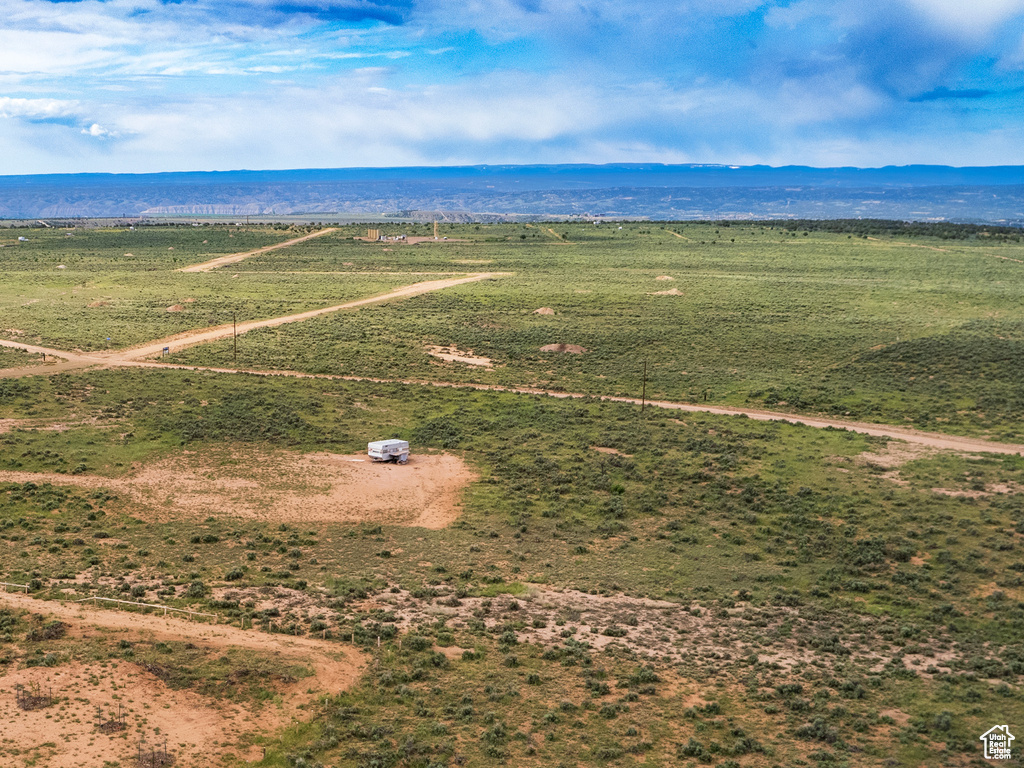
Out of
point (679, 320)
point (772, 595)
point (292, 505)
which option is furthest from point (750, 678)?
point (679, 320)

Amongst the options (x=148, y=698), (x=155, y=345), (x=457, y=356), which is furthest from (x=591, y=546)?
(x=155, y=345)

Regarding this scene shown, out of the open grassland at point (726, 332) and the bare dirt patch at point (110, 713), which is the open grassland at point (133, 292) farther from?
the bare dirt patch at point (110, 713)

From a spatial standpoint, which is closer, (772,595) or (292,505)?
(772,595)

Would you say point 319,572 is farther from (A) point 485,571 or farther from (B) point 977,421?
(B) point 977,421

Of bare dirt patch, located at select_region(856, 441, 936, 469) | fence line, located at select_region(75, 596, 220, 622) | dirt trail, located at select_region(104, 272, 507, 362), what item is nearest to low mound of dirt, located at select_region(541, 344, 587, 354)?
dirt trail, located at select_region(104, 272, 507, 362)

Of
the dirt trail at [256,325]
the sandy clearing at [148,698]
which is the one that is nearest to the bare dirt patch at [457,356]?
the dirt trail at [256,325]

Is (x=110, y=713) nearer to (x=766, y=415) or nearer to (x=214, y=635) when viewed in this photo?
(x=214, y=635)
